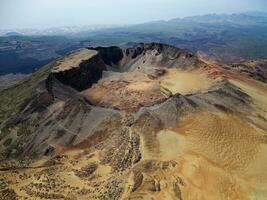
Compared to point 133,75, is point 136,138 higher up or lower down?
higher up

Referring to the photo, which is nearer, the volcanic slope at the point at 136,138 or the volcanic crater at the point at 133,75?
the volcanic slope at the point at 136,138

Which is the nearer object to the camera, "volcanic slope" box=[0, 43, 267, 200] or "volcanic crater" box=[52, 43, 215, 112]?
"volcanic slope" box=[0, 43, 267, 200]

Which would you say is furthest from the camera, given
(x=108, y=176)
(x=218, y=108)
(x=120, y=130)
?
(x=218, y=108)

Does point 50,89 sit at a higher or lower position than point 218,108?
lower

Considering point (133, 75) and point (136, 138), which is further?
point (133, 75)

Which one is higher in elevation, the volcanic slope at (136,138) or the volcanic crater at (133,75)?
the volcanic slope at (136,138)

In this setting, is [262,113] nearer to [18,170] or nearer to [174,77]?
[174,77]

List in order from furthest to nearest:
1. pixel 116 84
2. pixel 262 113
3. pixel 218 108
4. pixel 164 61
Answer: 1. pixel 164 61
2. pixel 116 84
3. pixel 262 113
4. pixel 218 108

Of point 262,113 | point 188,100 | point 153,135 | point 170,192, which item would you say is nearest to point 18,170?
point 153,135
